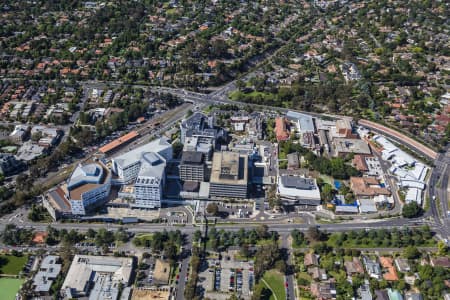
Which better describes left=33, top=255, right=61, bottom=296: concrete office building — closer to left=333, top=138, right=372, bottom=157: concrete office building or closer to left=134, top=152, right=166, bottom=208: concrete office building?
left=134, top=152, right=166, bottom=208: concrete office building

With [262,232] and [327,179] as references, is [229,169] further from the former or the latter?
[327,179]

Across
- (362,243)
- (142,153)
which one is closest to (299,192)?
(362,243)

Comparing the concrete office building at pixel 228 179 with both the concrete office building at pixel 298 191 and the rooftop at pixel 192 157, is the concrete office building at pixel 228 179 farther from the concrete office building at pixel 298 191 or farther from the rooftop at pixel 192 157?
the concrete office building at pixel 298 191

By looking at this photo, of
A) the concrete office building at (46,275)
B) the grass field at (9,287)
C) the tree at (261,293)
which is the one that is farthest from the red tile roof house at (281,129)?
the grass field at (9,287)

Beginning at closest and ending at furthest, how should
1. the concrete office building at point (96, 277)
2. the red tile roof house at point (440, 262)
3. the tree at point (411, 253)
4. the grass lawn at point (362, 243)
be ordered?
the concrete office building at point (96, 277) < the red tile roof house at point (440, 262) < the tree at point (411, 253) < the grass lawn at point (362, 243)

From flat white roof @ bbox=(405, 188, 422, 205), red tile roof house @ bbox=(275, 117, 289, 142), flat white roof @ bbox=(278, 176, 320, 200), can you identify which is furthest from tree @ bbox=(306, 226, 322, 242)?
red tile roof house @ bbox=(275, 117, 289, 142)

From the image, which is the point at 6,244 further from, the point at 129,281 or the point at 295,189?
the point at 295,189

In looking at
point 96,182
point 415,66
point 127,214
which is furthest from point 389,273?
point 415,66
